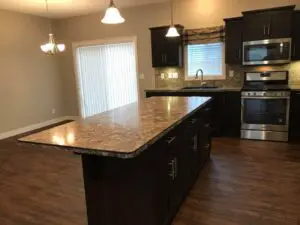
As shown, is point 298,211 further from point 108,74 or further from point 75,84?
point 75,84

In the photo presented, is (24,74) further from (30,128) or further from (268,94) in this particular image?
(268,94)

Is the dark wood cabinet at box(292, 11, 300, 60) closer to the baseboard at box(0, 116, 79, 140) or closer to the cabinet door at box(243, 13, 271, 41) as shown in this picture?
the cabinet door at box(243, 13, 271, 41)

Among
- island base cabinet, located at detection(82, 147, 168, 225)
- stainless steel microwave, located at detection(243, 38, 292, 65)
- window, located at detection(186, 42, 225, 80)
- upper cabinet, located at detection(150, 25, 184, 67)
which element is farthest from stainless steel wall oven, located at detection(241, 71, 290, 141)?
island base cabinet, located at detection(82, 147, 168, 225)

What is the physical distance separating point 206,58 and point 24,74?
14.3 ft

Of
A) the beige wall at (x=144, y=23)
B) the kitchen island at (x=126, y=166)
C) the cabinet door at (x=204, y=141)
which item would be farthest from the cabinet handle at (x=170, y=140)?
the beige wall at (x=144, y=23)

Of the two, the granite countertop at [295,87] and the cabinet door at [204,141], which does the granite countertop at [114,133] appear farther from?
the granite countertop at [295,87]

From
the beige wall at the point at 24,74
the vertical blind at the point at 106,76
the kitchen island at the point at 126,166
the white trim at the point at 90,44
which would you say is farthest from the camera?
the vertical blind at the point at 106,76

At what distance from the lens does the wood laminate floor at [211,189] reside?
252 cm

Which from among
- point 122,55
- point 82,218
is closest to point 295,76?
point 122,55

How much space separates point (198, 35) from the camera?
221 inches

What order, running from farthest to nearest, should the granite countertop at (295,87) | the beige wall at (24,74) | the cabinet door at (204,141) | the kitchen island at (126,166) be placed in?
the beige wall at (24,74) < the granite countertop at (295,87) < the cabinet door at (204,141) < the kitchen island at (126,166)

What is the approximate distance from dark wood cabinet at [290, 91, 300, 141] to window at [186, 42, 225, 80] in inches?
58.5

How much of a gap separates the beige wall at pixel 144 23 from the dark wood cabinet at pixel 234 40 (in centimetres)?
36

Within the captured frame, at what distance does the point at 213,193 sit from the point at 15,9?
226 inches
